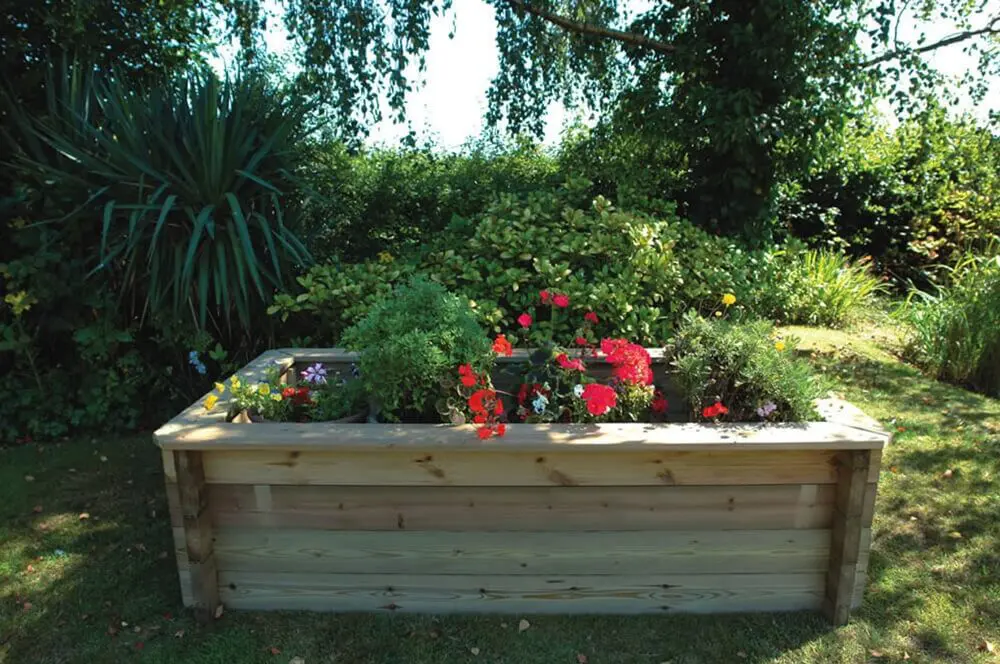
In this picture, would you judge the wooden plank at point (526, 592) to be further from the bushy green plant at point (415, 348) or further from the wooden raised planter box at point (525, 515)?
the bushy green plant at point (415, 348)

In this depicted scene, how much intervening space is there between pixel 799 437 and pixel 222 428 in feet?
5.76

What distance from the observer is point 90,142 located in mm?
3604

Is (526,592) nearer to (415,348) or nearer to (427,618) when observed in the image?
(427,618)

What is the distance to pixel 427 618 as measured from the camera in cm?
227

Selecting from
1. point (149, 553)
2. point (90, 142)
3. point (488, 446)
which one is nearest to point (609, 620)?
point (488, 446)

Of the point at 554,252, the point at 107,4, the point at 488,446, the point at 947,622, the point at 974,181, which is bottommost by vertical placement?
the point at 947,622

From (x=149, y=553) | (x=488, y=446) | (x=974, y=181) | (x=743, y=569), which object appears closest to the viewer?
(x=488, y=446)

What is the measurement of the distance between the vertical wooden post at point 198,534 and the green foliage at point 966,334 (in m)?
4.78

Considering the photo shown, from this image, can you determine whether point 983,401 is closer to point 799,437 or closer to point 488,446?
point 799,437

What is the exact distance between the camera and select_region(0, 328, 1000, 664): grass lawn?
6.98ft

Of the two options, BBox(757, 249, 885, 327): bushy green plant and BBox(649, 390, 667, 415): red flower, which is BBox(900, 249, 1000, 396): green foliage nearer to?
BBox(757, 249, 885, 327): bushy green plant

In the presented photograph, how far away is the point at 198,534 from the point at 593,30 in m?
4.35

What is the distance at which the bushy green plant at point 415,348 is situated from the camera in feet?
7.55

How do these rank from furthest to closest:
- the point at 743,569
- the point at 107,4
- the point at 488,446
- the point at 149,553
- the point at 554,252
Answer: the point at 107,4 < the point at 554,252 < the point at 149,553 < the point at 743,569 < the point at 488,446
